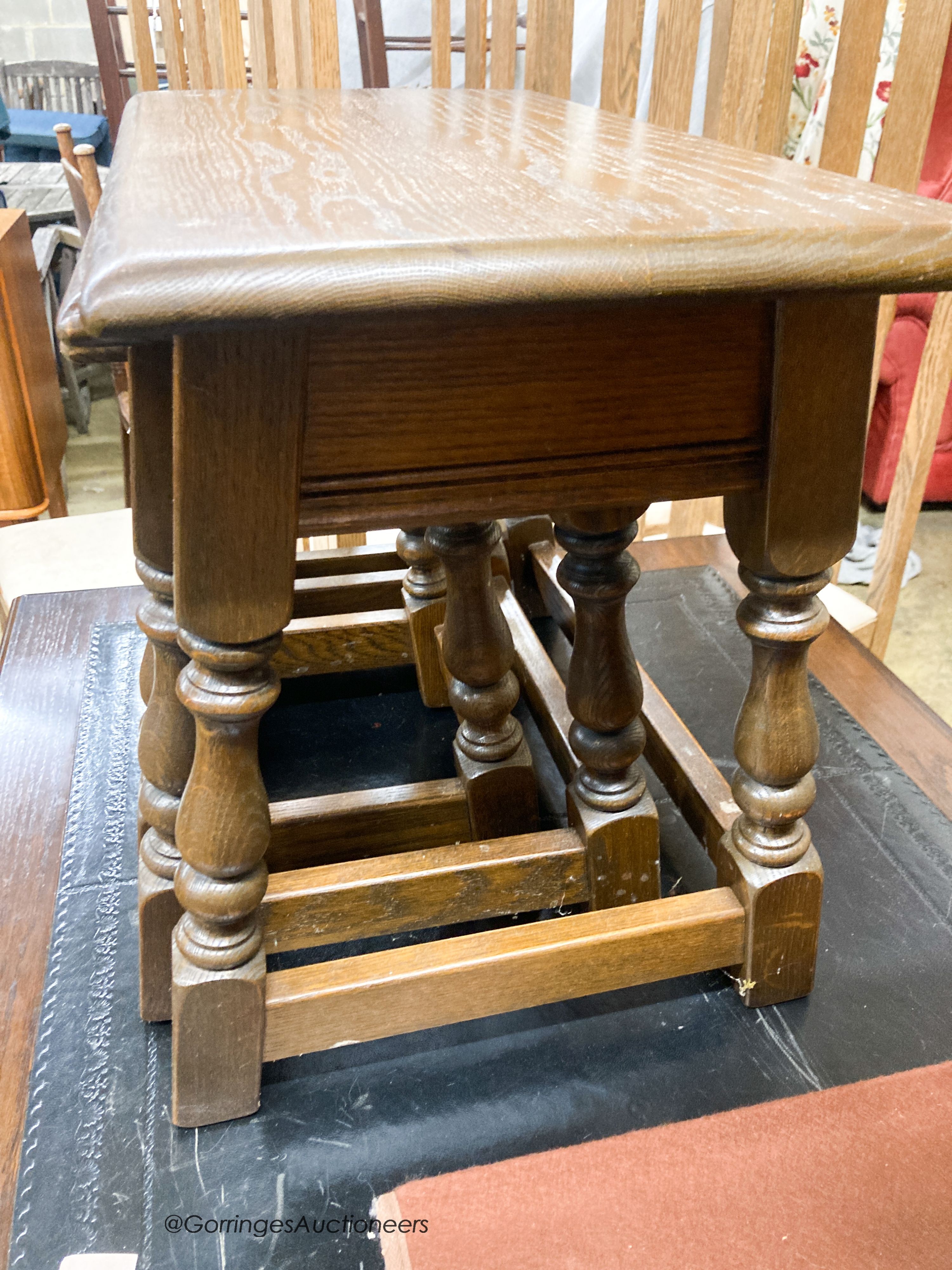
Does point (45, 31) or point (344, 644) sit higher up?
point (45, 31)

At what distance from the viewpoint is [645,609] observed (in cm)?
137

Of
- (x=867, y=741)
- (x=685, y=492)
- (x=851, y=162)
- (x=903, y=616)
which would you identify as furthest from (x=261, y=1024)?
(x=903, y=616)

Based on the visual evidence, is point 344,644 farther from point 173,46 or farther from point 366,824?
point 173,46

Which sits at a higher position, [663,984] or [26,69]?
[26,69]

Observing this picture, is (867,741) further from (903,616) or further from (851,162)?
(903,616)

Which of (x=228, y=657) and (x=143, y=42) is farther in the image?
(x=143, y=42)

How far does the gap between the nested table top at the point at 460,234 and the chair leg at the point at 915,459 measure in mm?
699

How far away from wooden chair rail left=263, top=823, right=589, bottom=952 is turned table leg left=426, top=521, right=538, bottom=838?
106 mm

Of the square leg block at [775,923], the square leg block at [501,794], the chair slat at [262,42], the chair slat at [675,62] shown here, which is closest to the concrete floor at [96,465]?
the chair slat at [262,42]

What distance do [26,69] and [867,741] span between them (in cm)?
647

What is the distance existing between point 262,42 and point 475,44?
0.33 m

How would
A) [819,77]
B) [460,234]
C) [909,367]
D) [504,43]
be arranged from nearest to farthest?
1. [460,234]
2. [504,43]
3. [819,77]
4. [909,367]

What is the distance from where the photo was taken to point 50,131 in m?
5.14

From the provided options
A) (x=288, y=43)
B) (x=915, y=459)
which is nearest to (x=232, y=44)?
(x=288, y=43)
